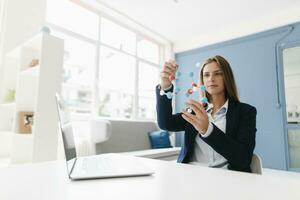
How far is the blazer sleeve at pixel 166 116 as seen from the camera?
1075 mm

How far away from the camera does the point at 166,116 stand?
1125mm

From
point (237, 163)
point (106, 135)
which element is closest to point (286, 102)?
point (106, 135)

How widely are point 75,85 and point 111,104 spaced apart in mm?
778

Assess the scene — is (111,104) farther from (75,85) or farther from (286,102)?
(286,102)

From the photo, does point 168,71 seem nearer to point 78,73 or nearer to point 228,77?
point 228,77

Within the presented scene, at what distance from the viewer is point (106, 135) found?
258cm

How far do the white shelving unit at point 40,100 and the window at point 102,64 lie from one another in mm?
838

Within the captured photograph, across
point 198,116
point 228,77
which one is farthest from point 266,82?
point 198,116

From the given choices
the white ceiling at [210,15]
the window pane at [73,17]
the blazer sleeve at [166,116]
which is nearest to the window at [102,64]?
the window pane at [73,17]

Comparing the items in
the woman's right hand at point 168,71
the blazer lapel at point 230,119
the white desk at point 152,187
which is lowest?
the white desk at point 152,187

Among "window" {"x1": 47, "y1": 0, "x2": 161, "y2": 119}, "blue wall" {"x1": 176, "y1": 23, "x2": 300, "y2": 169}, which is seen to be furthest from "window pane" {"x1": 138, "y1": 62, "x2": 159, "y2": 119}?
"blue wall" {"x1": 176, "y1": 23, "x2": 300, "y2": 169}

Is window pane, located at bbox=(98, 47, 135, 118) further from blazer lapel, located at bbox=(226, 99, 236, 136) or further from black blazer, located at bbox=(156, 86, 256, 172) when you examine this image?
blazer lapel, located at bbox=(226, 99, 236, 136)

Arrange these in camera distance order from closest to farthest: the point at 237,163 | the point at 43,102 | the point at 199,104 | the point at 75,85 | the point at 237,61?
the point at 199,104 < the point at 237,163 < the point at 43,102 < the point at 75,85 < the point at 237,61

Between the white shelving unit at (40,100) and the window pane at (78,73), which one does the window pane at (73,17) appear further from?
the white shelving unit at (40,100)
